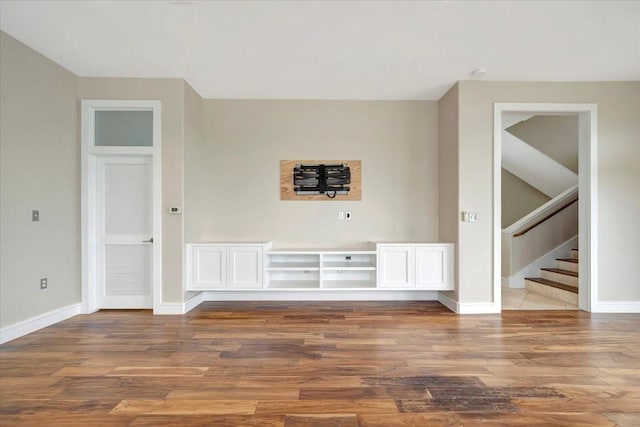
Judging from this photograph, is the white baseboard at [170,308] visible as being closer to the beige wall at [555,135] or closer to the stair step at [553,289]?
the stair step at [553,289]

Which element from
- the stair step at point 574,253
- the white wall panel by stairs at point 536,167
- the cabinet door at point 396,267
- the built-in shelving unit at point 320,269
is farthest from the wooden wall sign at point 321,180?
the white wall panel by stairs at point 536,167

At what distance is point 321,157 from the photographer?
16.1ft

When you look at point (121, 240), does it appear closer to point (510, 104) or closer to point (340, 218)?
point (340, 218)

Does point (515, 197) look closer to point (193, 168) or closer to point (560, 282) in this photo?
point (560, 282)

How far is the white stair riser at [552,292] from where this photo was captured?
462 cm

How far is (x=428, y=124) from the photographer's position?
4.93 m

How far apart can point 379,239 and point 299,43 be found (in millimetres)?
2770

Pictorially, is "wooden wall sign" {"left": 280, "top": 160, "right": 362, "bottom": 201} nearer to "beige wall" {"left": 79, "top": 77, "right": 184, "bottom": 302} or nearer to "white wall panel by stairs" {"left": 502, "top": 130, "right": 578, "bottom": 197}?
"beige wall" {"left": 79, "top": 77, "right": 184, "bottom": 302}

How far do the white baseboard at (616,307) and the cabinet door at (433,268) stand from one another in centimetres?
180

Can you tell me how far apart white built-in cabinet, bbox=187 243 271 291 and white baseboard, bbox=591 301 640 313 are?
4205mm

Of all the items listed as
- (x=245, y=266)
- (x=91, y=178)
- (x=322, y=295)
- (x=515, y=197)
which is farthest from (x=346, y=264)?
(x=515, y=197)

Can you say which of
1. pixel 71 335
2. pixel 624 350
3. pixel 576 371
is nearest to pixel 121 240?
pixel 71 335

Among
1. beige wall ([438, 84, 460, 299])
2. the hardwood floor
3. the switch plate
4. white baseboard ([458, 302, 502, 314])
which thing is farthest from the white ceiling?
the hardwood floor

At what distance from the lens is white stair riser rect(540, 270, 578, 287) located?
16.1ft
